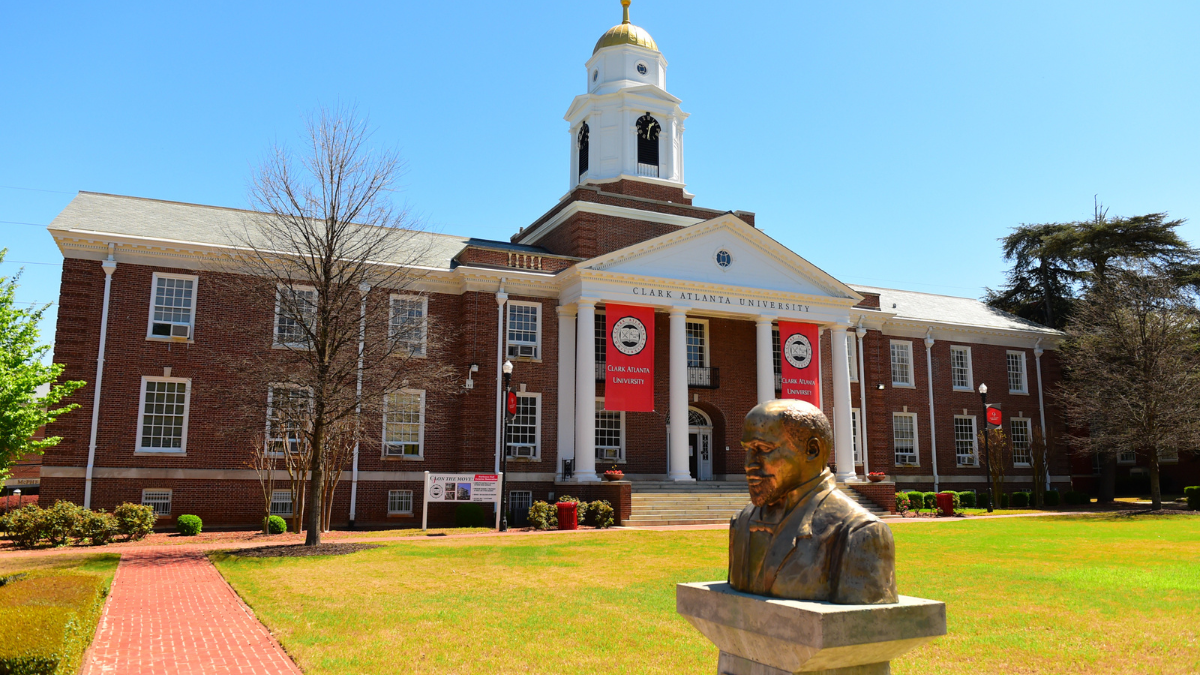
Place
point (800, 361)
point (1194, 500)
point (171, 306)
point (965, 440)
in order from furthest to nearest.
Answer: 1. point (965, 440)
2. point (1194, 500)
3. point (800, 361)
4. point (171, 306)

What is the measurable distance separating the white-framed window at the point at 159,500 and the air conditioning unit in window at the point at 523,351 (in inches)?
468

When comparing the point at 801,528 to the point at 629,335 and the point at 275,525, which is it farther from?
the point at 629,335

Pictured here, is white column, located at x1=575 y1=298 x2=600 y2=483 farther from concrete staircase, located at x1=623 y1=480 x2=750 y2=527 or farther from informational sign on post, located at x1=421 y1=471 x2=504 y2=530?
informational sign on post, located at x1=421 y1=471 x2=504 y2=530

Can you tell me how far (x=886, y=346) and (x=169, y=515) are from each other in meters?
30.6

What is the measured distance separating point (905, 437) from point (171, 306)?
103 feet

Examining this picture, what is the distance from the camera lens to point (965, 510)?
112 ft

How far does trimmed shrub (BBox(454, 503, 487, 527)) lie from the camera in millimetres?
26828

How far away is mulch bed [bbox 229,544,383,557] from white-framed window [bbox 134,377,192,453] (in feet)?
30.7

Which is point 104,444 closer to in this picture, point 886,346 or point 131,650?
point 131,650

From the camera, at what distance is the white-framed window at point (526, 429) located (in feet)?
97.5

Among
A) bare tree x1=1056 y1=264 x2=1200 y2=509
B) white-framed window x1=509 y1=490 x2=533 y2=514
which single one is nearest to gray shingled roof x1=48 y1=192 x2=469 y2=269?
white-framed window x1=509 y1=490 x2=533 y2=514

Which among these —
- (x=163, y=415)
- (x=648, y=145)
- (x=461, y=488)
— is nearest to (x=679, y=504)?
(x=461, y=488)

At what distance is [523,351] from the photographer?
3022 centimetres

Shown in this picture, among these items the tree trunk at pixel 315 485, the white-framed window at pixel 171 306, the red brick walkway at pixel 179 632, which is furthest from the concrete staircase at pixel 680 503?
the white-framed window at pixel 171 306
